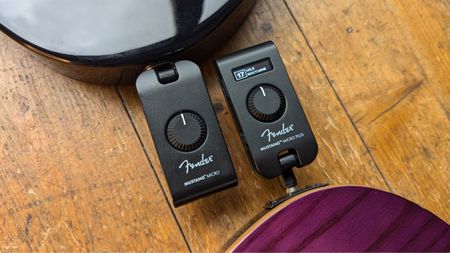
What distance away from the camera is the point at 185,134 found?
60cm

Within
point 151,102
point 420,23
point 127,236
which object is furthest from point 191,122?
point 420,23

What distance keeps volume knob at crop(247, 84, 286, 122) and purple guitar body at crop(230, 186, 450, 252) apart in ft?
0.30

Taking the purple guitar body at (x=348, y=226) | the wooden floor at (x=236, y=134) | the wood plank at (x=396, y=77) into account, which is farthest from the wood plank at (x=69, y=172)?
the wood plank at (x=396, y=77)

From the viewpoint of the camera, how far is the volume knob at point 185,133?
0.60 meters

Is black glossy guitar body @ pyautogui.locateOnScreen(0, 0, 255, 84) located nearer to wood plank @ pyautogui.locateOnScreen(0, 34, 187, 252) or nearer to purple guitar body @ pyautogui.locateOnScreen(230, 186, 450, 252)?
wood plank @ pyautogui.locateOnScreen(0, 34, 187, 252)

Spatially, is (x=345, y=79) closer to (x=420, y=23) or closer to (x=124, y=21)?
(x=420, y=23)

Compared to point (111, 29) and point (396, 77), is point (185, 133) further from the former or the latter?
point (396, 77)

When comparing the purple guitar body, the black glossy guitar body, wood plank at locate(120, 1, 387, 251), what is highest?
the black glossy guitar body

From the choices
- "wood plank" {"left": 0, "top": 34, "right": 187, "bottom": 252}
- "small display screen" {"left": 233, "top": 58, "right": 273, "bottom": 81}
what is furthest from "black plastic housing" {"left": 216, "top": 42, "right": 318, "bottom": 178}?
"wood plank" {"left": 0, "top": 34, "right": 187, "bottom": 252}

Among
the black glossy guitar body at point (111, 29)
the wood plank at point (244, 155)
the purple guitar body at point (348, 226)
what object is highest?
the black glossy guitar body at point (111, 29)

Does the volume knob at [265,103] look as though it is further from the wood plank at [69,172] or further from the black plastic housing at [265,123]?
the wood plank at [69,172]

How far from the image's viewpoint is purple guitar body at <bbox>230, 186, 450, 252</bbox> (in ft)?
1.98

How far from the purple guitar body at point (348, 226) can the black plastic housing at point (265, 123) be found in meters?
0.05

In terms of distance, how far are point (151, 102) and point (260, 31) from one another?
0.17m
